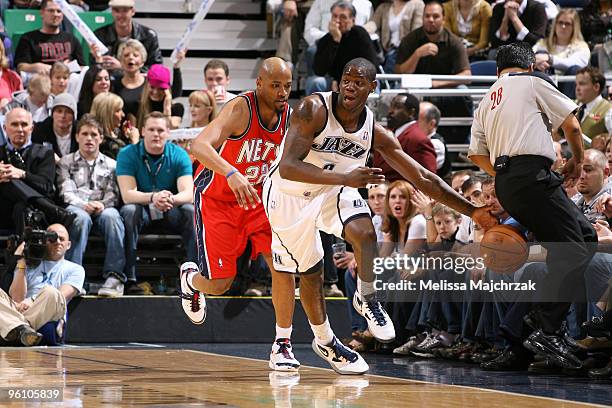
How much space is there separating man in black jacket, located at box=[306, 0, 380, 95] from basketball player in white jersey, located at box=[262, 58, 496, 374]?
5.09 m

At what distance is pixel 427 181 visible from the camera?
6.30 metres

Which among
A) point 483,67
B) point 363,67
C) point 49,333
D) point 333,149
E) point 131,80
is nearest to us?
point 363,67

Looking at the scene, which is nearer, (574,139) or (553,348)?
(553,348)

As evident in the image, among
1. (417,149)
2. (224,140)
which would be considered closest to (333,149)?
(224,140)

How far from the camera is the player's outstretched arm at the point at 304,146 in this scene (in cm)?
582

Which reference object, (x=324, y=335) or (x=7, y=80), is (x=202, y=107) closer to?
(x=7, y=80)

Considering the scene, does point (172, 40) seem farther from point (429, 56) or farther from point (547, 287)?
point (547, 287)

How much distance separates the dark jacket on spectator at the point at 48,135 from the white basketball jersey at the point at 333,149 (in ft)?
15.0

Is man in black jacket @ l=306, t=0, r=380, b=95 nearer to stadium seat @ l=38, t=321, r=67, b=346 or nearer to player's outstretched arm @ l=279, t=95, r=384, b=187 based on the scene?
stadium seat @ l=38, t=321, r=67, b=346

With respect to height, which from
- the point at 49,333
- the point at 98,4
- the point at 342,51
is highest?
the point at 98,4

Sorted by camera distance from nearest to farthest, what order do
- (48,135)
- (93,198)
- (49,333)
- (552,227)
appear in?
1. (552,227)
2. (49,333)
3. (93,198)
4. (48,135)

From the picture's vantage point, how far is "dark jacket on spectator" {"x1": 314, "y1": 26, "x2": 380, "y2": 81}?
11.4 meters

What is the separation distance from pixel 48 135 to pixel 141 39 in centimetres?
202

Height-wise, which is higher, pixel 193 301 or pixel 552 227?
pixel 552 227
